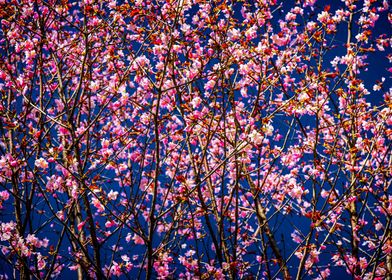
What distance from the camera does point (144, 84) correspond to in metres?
4.98

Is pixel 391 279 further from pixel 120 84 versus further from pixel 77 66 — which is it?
pixel 77 66

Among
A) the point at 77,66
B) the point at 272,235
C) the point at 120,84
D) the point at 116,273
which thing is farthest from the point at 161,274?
the point at 77,66

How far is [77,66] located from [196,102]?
6.49 feet

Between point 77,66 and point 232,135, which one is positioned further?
point 77,66

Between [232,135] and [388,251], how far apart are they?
2.53 m

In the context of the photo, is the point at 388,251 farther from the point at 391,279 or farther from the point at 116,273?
the point at 116,273

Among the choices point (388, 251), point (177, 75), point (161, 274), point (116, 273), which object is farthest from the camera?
point (177, 75)

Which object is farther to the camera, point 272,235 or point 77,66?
point 77,66

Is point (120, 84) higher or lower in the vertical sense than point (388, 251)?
higher

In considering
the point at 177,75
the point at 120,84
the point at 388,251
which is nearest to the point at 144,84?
the point at 177,75

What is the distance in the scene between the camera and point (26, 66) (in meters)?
5.31

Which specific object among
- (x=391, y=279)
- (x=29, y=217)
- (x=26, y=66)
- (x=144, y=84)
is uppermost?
(x=26, y=66)

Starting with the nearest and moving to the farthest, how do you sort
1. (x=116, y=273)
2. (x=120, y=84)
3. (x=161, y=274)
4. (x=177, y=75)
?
(x=120, y=84)
(x=116, y=273)
(x=161, y=274)
(x=177, y=75)

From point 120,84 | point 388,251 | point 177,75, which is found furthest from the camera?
point 177,75
